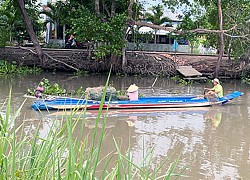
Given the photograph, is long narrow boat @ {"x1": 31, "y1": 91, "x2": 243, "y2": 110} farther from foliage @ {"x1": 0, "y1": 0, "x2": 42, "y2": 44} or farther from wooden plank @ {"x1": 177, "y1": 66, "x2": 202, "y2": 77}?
foliage @ {"x1": 0, "y1": 0, "x2": 42, "y2": 44}

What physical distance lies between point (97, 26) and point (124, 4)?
9.79 ft

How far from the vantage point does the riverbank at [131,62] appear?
20906mm

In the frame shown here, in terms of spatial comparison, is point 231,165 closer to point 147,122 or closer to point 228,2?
point 147,122

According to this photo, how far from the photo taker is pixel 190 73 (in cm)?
1962

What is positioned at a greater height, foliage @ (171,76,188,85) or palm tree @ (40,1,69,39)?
palm tree @ (40,1,69,39)

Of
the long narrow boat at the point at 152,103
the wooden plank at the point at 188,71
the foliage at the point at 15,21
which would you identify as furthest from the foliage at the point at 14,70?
the long narrow boat at the point at 152,103

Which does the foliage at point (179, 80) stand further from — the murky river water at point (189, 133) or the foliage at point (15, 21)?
the foliage at point (15, 21)

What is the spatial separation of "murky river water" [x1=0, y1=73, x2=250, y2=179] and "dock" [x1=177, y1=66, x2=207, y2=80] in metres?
3.89

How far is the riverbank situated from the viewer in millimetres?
20906

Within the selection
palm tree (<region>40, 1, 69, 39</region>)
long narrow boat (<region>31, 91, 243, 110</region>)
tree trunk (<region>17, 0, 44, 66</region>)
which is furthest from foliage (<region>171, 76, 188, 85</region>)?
tree trunk (<region>17, 0, 44, 66</region>)

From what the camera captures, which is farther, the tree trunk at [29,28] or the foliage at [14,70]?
the tree trunk at [29,28]

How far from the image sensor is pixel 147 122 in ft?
35.0

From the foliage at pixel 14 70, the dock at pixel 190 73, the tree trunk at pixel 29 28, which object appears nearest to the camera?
the foliage at pixel 14 70

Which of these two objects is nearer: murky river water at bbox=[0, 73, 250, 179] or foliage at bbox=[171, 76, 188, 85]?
murky river water at bbox=[0, 73, 250, 179]
